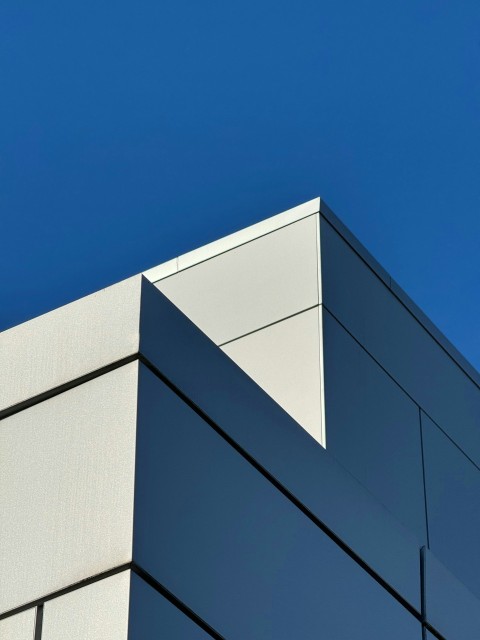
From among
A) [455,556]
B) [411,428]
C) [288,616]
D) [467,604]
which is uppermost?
[411,428]

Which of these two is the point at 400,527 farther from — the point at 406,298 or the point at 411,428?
the point at 406,298

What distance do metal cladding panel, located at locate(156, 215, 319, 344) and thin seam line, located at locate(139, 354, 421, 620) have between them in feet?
12.3

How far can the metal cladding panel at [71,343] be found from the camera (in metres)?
8.10

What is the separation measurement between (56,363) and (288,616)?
1.97 metres

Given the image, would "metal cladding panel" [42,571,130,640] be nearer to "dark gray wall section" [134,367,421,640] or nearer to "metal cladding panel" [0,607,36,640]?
"metal cladding panel" [0,607,36,640]

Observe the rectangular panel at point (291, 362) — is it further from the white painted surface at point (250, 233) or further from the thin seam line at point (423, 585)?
the thin seam line at point (423, 585)

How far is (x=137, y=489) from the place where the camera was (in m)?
7.42

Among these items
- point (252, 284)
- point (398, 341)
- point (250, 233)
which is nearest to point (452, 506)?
point (398, 341)

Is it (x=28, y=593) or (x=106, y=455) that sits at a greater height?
(x=106, y=455)

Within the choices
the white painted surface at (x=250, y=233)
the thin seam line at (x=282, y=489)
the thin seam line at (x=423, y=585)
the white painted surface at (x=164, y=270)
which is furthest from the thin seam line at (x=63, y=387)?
the white painted surface at (x=164, y=270)

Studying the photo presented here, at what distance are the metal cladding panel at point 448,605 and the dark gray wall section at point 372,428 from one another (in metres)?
1.86

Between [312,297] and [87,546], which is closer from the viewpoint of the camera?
[87,546]

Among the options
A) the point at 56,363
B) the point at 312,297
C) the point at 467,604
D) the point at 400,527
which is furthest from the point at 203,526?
the point at 312,297

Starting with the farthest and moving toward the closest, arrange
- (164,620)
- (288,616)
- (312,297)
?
(312,297) → (288,616) → (164,620)
